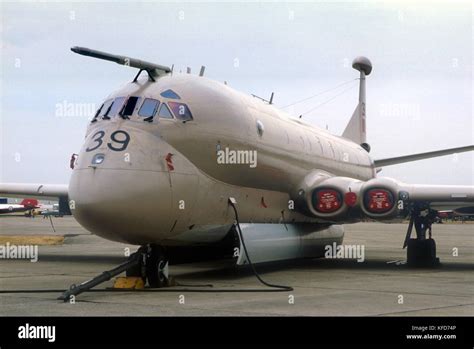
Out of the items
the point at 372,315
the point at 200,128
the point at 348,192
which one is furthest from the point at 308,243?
the point at 372,315

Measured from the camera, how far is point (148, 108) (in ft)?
44.5

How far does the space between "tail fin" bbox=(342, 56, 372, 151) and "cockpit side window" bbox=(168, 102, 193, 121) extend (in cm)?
1444

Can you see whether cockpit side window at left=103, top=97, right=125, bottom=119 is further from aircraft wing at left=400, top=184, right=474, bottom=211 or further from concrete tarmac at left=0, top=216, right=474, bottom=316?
aircraft wing at left=400, top=184, right=474, bottom=211

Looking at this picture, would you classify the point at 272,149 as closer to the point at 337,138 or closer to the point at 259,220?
→ the point at 259,220

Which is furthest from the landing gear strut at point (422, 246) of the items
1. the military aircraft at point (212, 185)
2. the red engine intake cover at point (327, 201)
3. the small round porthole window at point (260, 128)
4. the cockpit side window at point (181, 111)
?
the cockpit side window at point (181, 111)

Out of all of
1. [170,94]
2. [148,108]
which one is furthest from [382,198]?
[148,108]

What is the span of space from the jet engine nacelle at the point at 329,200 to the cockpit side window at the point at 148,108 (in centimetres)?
571

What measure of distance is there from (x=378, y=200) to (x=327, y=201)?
125 centimetres

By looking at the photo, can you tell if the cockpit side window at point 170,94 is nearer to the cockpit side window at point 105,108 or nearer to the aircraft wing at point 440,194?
the cockpit side window at point 105,108

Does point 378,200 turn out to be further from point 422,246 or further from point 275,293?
point 275,293

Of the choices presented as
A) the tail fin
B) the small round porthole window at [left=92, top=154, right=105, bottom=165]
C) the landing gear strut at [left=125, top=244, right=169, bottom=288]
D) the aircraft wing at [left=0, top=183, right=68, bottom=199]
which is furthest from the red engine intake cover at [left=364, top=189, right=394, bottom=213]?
the tail fin

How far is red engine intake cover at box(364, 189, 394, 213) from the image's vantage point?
1769cm

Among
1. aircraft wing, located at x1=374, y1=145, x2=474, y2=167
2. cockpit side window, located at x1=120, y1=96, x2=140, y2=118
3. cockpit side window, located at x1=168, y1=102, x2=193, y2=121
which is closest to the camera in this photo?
cockpit side window, located at x1=120, y1=96, x2=140, y2=118
